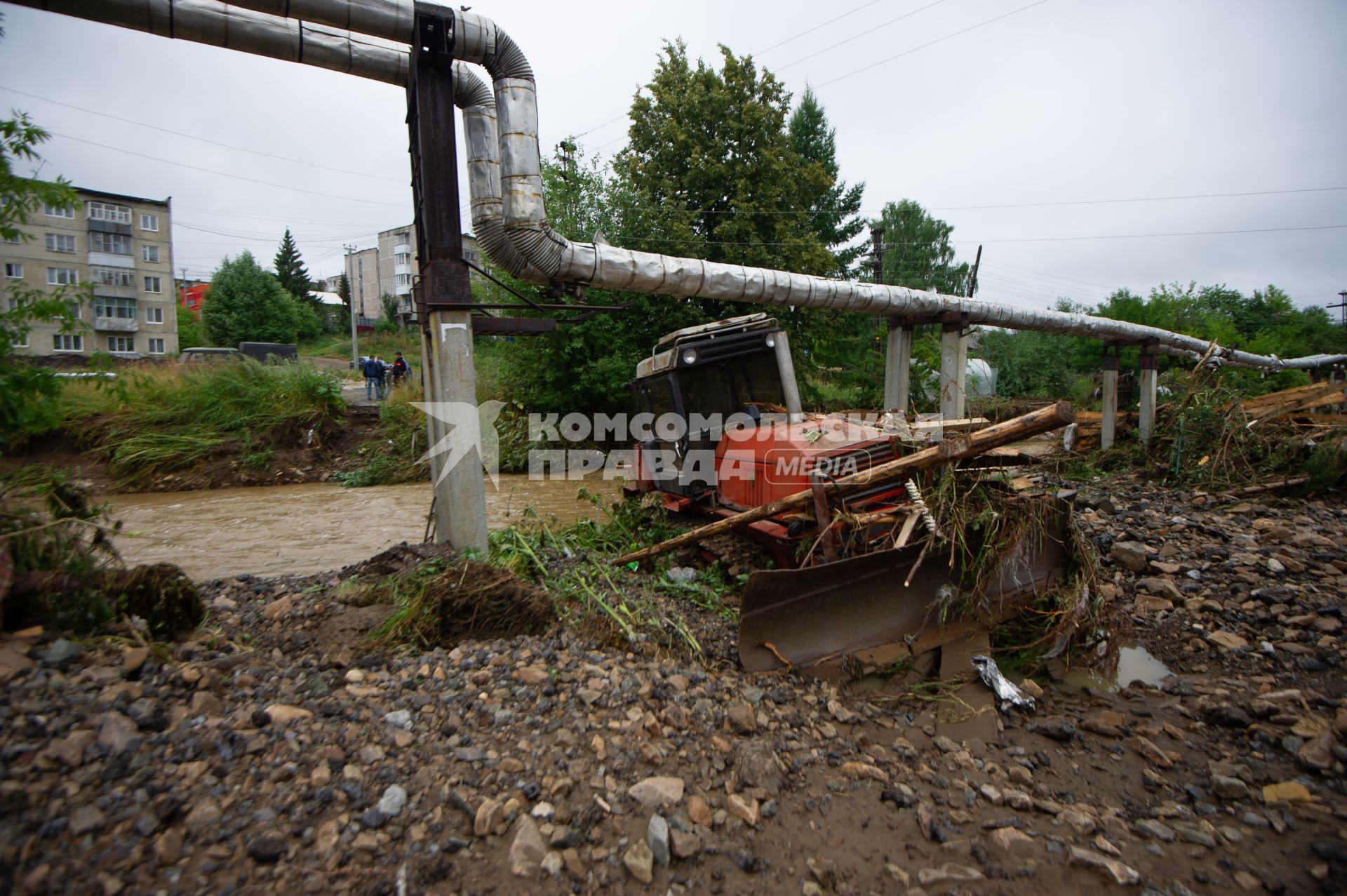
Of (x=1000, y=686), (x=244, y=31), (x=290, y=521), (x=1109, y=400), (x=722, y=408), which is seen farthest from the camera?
(x=1109, y=400)

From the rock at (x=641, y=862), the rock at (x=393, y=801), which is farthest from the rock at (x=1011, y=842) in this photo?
the rock at (x=393, y=801)

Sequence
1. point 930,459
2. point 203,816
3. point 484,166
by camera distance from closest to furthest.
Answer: point 203,816
point 930,459
point 484,166

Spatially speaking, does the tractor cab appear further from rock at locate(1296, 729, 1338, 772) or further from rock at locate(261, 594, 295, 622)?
rock at locate(261, 594, 295, 622)

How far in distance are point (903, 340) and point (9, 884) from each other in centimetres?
1123

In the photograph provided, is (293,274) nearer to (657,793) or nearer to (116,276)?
(116,276)

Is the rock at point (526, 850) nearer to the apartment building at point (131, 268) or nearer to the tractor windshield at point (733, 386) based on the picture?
the tractor windshield at point (733, 386)

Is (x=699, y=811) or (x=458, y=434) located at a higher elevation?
(x=458, y=434)

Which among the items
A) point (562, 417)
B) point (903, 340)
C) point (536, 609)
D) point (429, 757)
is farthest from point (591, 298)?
point (429, 757)

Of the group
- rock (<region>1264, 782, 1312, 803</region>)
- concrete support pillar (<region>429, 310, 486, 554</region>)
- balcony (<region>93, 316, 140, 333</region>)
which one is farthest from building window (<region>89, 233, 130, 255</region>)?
rock (<region>1264, 782, 1312, 803</region>)

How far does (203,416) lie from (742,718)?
15.1 meters

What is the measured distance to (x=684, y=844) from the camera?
94.2 inches

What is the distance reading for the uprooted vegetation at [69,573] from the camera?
2.84 metres

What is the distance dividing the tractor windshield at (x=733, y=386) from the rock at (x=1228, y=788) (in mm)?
3913

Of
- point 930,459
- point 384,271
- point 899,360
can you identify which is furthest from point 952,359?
point 384,271
